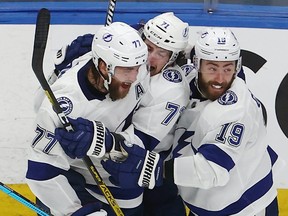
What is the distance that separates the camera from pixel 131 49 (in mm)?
2430

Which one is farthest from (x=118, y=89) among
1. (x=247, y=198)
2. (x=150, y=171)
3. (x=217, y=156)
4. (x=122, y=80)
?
(x=247, y=198)

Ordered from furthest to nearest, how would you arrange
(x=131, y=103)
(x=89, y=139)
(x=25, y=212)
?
(x=25, y=212) < (x=131, y=103) < (x=89, y=139)

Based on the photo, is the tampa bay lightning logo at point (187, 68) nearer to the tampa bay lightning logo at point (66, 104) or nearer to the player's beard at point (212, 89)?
the player's beard at point (212, 89)

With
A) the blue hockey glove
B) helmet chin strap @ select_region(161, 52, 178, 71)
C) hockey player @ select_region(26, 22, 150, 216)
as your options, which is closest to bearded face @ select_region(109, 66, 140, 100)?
hockey player @ select_region(26, 22, 150, 216)

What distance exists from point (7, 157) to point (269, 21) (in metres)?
1.38

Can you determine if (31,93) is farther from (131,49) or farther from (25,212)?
(131,49)

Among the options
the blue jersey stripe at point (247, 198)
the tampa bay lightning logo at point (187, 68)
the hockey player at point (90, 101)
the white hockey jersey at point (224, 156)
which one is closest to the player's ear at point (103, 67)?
the hockey player at point (90, 101)

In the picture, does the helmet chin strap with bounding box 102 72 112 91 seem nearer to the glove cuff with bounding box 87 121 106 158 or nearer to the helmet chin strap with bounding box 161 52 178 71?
the glove cuff with bounding box 87 121 106 158

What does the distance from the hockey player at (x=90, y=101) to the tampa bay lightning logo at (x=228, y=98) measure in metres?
0.27

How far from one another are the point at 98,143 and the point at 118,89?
22 cm

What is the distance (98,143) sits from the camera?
239 cm

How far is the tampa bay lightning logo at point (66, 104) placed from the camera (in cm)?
246

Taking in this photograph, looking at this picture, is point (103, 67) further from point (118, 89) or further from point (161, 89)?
point (161, 89)

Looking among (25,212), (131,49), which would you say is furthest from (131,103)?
(25,212)
